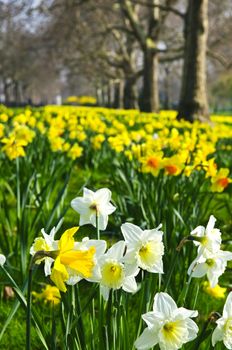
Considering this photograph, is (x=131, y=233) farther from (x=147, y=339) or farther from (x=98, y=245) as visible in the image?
(x=147, y=339)

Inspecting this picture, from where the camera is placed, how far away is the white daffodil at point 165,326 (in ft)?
2.90

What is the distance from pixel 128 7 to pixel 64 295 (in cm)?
1861

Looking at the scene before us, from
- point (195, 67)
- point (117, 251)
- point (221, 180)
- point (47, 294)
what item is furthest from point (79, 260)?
point (195, 67)

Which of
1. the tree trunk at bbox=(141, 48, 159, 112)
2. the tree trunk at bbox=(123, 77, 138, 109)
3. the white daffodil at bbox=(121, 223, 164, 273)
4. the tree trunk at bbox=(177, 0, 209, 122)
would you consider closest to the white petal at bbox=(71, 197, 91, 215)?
the white daffodil at bbox=(121, 223, 164, 273)

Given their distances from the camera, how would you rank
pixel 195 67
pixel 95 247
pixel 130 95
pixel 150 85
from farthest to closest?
1. pixel 130 95
2. pixel 150 85
3. pixel 195 67
4. pixel 95 247

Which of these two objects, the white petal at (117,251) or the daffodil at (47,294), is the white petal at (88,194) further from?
the daffodil at (47,294)

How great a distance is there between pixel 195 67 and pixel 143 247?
10410 mm

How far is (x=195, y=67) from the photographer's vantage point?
1094cm

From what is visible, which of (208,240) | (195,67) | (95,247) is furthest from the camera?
(195,67)

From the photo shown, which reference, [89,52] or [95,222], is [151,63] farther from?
[95,222]

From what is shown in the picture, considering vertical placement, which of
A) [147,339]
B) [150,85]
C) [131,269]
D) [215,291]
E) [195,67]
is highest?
[195,67]

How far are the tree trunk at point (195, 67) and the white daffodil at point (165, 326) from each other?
9939 millimetres

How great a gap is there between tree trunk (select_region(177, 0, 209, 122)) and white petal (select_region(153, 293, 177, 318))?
9939mm

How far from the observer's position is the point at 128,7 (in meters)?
18.5
